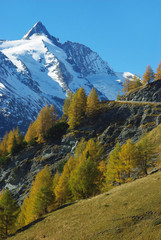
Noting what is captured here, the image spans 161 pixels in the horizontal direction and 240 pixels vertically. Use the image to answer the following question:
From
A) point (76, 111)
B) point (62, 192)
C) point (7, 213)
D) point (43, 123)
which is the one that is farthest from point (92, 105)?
point (7, 213)

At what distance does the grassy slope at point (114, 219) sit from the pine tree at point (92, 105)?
52.2m

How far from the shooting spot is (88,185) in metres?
44.0

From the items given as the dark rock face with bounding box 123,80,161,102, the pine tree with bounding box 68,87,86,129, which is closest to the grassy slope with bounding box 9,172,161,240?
the pine tree with bounding box 68,87,86,129

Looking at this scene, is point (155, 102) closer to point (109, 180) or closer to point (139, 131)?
point (139, 131)

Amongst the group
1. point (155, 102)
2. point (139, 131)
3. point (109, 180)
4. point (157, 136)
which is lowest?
point (109, 180)

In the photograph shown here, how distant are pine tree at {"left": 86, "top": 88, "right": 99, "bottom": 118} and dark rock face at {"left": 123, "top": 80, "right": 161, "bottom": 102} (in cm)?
1681

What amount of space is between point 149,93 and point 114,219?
66.4 meters

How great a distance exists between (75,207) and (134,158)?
16.9 metres

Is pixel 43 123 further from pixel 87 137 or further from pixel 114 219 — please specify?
pixel 114 219

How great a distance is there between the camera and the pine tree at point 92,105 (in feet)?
269

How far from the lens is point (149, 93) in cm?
8156

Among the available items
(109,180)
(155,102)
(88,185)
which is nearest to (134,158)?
(109,180)

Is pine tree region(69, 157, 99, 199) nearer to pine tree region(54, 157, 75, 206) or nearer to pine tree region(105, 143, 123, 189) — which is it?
pine tree region(105, 143, 123, 189)

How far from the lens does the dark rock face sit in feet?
259
